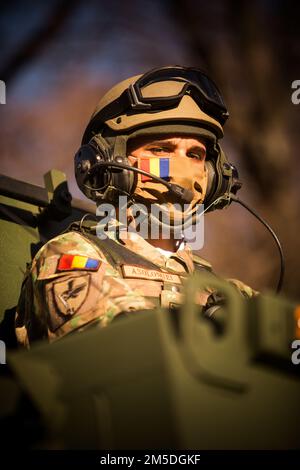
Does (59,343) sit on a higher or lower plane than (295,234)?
lower

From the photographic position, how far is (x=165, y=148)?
3115mm

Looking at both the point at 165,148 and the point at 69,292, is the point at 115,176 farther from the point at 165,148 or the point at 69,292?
the point at 69,292

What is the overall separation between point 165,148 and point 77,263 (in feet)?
2.94

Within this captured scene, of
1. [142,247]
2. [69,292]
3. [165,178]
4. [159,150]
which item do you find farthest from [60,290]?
[159,150]

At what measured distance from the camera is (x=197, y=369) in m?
1.35

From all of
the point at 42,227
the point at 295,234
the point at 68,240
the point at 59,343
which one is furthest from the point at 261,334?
the point at 295,234

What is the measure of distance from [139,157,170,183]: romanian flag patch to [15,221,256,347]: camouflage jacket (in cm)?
28

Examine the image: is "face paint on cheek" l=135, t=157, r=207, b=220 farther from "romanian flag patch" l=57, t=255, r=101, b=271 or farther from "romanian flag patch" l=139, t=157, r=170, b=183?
"romanian flag patch" l=57, t=255, r=101, b=271

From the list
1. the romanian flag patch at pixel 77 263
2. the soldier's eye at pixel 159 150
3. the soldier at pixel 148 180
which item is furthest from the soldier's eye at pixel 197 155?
the romanian flag patch at pixel 77 263

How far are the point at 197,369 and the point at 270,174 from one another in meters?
A: 3.32

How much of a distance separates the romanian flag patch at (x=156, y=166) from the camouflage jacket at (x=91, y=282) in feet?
0.91

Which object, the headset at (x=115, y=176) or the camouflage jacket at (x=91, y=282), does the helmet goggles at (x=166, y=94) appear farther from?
the camouflage jacket at (x=91, y=282)

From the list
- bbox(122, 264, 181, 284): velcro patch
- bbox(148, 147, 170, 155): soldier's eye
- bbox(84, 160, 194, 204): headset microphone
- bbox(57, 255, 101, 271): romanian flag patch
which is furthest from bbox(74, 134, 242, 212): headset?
bbox(57, 255, 101, 271): romanian flag patch

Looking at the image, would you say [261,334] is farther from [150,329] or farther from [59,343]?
[59,343]
